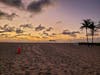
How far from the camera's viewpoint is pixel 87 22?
6812 centimetres

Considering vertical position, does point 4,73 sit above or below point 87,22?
below

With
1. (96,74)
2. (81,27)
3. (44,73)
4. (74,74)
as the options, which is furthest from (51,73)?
(81,27)

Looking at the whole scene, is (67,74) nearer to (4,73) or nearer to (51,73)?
(51,73)

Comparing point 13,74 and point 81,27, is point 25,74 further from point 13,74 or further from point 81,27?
point 81,27

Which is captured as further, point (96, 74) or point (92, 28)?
point (92, 28)

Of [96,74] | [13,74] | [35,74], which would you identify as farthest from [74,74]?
[13,74]

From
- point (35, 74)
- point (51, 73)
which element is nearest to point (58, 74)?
point (51, 73)

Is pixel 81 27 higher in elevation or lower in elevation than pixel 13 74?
higher

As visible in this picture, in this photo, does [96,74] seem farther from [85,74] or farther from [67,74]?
[67,74]

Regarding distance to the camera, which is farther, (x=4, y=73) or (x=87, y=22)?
(x=87, y=22)

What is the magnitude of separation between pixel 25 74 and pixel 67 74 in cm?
256

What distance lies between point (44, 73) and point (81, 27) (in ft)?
195

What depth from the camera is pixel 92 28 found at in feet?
226

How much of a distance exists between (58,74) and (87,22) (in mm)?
59997
